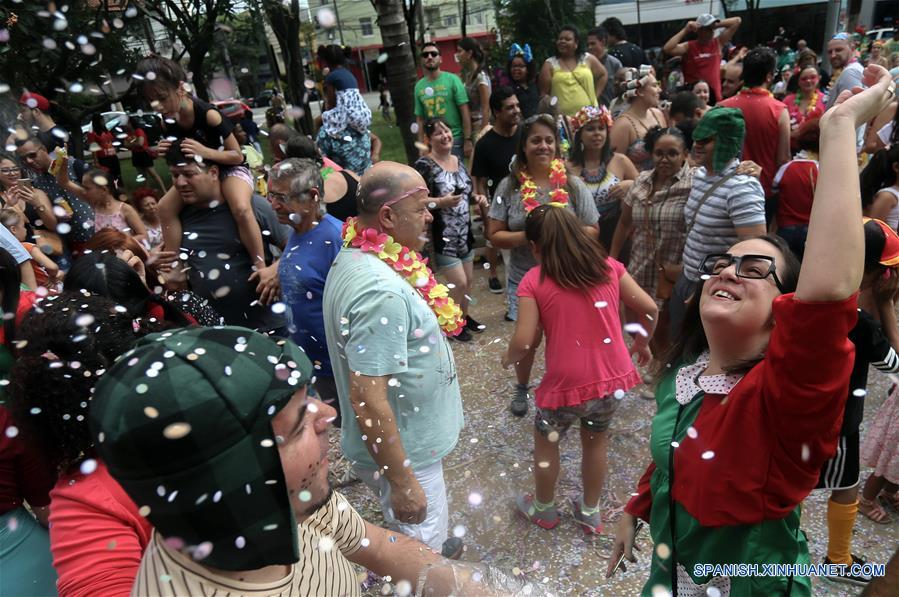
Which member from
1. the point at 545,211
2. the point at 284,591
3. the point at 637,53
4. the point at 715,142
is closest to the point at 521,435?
the point at 545,211

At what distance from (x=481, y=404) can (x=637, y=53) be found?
632 centimetres

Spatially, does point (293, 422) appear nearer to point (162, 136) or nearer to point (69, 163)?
point (162, 136)

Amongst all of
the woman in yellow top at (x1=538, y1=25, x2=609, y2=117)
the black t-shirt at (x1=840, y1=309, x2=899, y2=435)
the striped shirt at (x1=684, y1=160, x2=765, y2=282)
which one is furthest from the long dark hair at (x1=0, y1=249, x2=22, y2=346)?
the woman in yellow top at (x1=538, y1=25, x2=609, y2=117)

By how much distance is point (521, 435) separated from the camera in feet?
11.7

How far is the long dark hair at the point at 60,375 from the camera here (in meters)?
1.35

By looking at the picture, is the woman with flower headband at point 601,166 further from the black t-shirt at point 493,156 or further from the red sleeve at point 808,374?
the red sleeve at point 808,374

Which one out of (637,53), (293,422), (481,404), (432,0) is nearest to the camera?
(293,422)

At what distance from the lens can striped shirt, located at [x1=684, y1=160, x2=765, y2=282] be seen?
9.50 feet

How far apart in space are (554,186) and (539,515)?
2.08 metres

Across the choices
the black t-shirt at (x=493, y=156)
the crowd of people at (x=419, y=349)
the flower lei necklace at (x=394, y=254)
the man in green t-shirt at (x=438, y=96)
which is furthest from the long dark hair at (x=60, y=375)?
the man in green t-shirt at (x=438, y=96)

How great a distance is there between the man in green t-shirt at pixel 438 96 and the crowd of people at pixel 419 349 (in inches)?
67.4

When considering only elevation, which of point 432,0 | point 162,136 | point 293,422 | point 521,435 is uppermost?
point 432,0

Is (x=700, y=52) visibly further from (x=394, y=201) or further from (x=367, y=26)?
(x=367, y=26)

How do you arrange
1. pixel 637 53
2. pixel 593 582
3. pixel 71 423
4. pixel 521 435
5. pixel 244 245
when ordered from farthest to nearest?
pixel 637 53 < pixel 521 435 < pixel 244 245 < pixel 593 582 < pixel 71 423
